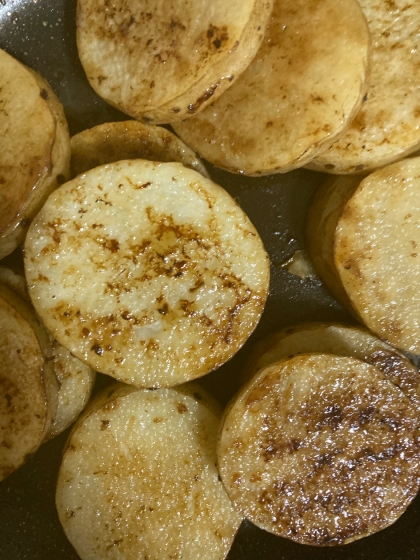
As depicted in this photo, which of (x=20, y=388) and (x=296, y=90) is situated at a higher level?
(x=296, y=90)

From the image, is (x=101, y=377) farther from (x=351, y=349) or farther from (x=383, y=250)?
(x=383, y=250)

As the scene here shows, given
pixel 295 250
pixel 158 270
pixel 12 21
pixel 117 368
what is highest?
pixel 12 21

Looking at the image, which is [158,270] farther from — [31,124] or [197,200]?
[31,124]

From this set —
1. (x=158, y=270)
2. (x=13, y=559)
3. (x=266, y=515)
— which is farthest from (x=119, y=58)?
(x=13, y=559)

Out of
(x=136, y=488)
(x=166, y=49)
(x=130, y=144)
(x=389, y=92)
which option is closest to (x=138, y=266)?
(x=130, y=144)

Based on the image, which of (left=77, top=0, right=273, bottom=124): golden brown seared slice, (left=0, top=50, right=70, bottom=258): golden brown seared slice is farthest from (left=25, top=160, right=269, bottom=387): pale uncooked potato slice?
(left=77, top=0, right=273, bottom=124): golden brown seared slice

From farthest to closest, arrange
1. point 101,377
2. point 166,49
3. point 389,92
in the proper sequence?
point 101,377, point 389,92, point 166,49

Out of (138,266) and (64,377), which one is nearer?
(138,266)
